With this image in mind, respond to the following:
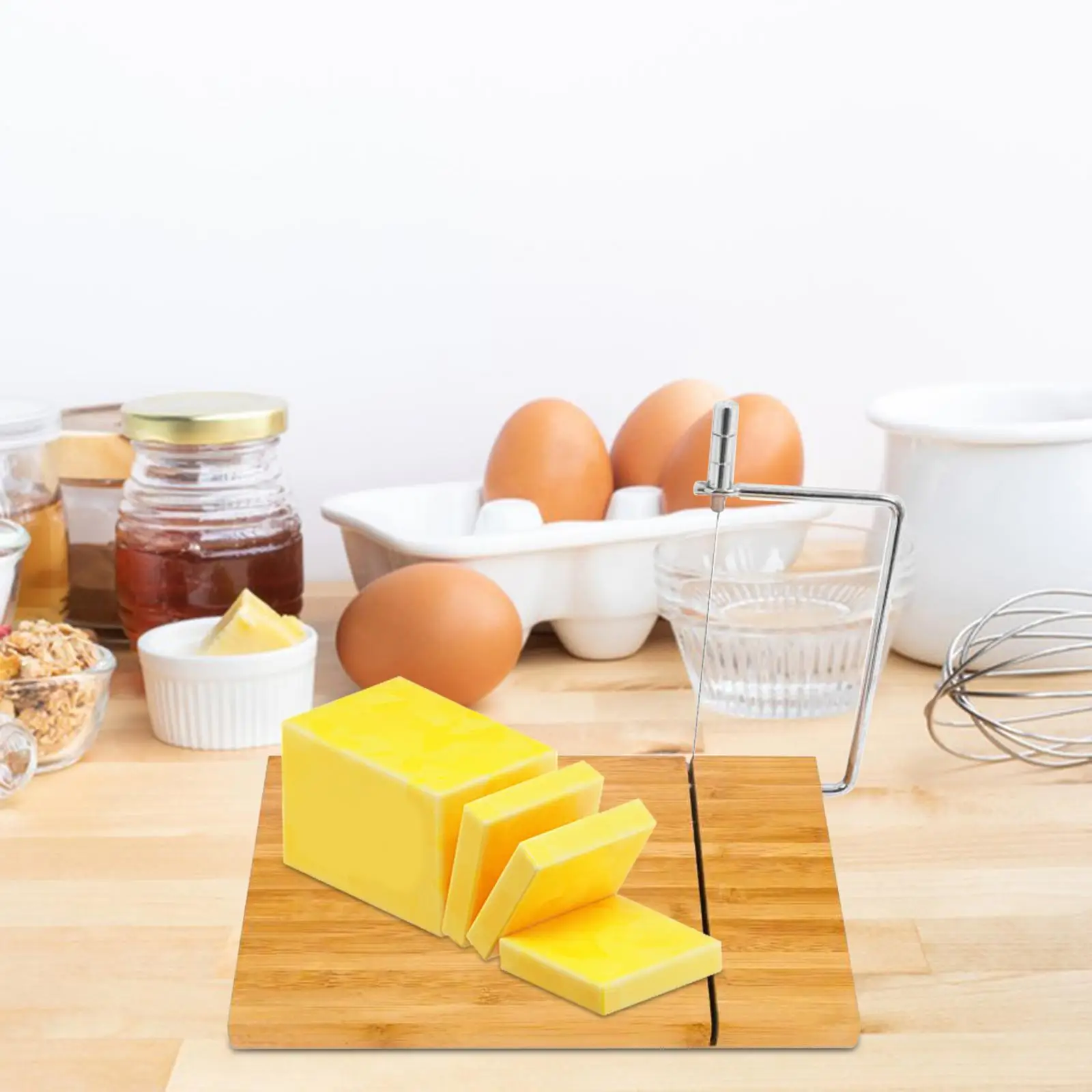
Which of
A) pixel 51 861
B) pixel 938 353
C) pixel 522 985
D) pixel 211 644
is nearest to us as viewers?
pixel 522 985

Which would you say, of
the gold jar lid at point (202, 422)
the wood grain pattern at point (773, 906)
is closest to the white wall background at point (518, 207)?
the gold jar lid at point (202, 422)

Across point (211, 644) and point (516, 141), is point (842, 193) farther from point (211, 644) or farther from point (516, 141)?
point (211, 644)

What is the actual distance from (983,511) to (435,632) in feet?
1.13

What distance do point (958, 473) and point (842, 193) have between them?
37 cm

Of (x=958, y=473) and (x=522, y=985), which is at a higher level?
(x=958, y=473)

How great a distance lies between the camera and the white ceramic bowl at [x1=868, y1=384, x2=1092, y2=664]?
2.87 ft

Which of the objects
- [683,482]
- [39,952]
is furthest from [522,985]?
[683,482]

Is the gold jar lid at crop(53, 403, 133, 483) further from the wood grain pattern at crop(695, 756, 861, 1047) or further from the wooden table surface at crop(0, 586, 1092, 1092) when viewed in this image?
the wood grain pattern at crop(695, 756, 861, 1047)

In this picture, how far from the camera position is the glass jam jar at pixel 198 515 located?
0.88m

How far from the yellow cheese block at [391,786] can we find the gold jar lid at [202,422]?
0.95ft

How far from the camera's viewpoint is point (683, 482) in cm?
94

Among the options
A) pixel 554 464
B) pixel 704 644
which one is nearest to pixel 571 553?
pixel 554 464

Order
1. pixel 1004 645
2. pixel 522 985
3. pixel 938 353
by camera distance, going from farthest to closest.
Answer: pixel 938 353
pixel 1004 645
pixel 522 985

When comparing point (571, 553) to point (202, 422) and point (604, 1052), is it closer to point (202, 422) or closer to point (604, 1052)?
point (202, 422)
